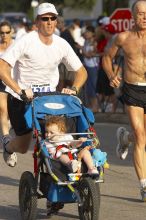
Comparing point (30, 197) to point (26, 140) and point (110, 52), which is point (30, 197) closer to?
point (26, 140)

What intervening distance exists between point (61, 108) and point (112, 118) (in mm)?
8940

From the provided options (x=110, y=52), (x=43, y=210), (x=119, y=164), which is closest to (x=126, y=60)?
(x=110, y=52)

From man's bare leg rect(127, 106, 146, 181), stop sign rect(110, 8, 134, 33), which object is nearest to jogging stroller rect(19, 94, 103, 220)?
man's bare leg rect(127, 106, 146, 181)

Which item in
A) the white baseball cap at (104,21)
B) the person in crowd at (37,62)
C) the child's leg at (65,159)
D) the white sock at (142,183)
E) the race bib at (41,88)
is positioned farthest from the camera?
the white baseball cap at (104,21)

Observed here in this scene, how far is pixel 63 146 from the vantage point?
840cm

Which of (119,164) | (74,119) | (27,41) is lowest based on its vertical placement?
(119,164)

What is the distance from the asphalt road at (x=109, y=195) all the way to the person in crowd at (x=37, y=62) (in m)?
0.78

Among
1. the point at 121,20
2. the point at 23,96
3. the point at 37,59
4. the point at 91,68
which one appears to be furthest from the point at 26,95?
the point at 91,68

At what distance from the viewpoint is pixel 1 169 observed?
38.9 feet

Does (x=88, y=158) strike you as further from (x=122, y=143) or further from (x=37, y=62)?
(x=122, y=143)

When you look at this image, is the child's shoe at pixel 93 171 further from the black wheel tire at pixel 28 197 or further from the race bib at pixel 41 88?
the race bib at pixel 41 88

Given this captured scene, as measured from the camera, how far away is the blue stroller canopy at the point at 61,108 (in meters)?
8.74

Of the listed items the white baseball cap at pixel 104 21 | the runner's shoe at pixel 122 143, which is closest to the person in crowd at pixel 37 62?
the runner's shoe at pixel 122 143

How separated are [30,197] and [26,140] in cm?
165
